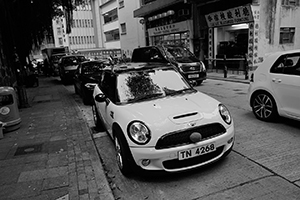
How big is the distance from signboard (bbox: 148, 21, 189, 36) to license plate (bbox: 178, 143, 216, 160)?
1644 centimetres

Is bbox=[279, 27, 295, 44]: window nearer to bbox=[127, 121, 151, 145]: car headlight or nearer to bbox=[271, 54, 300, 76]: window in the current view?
bbox=[271, 54, 300, 76]: window

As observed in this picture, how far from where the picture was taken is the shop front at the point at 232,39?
13.4 m

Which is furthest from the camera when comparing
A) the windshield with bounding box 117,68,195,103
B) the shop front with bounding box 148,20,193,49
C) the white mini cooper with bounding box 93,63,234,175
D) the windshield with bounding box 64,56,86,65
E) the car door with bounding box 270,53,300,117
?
the shop front with bounding box 148,20,193,49

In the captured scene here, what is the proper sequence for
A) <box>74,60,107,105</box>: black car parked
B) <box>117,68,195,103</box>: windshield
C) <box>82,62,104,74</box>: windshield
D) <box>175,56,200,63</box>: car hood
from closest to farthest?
<box>117,68,195,103</box>: windshield
<box>74,60,107,105</box>: black car parked
<box>82,62,104,74</box>: windshield
<box>175,56,200,63</box>: car hood

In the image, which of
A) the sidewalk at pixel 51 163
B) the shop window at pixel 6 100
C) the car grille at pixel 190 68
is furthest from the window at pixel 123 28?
the shop window at pixel 6 100

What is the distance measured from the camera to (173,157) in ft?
10.3

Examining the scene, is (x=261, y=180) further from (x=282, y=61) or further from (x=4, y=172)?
(x=4, y=172)

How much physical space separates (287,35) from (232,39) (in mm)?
3051

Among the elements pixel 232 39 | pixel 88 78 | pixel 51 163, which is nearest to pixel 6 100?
pixel 51 163

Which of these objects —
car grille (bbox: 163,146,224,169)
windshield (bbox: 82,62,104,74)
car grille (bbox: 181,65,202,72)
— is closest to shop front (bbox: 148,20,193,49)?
car grille (bbox: 181,65,202,72)

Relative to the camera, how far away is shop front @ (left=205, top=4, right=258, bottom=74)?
44.1 ft

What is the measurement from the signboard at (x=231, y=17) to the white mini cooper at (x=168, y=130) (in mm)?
11002

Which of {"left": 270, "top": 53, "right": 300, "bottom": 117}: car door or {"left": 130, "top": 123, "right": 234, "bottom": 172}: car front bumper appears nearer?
{"left": 130, "top": 123, "right": 234, "bottom": 172}: car front bumper

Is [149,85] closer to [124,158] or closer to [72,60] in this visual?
[124,158]
